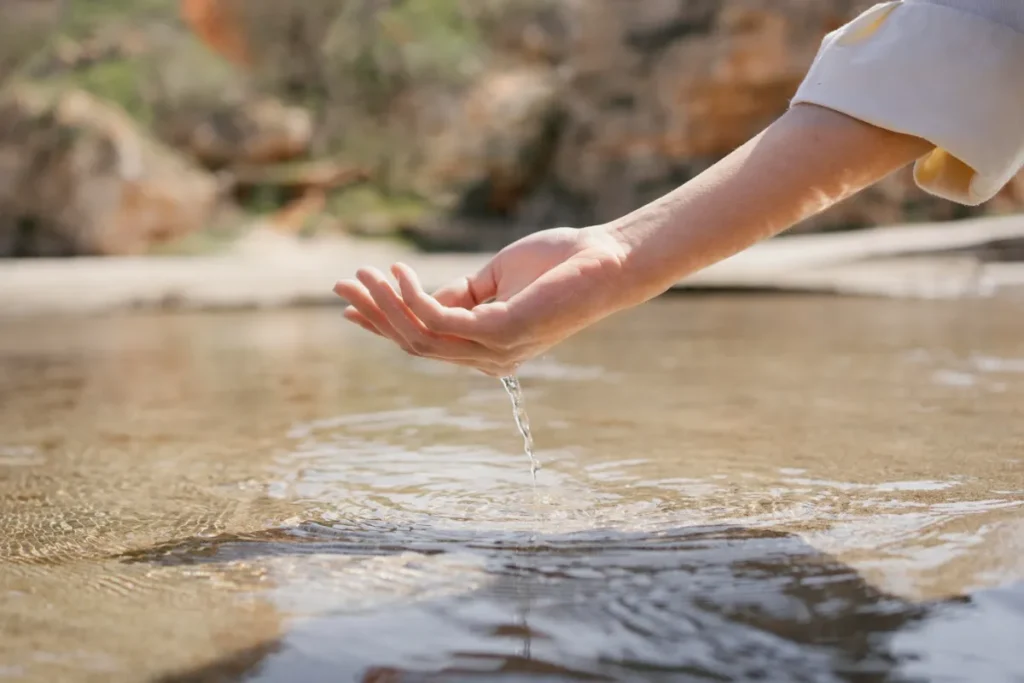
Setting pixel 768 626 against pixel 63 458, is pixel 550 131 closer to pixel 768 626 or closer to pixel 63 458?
pixel 63 458

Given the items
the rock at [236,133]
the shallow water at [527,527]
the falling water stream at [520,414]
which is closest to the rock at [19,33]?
the rock at [236,133]

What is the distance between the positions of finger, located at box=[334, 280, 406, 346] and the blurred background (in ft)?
23.5

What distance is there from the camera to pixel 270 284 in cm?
574

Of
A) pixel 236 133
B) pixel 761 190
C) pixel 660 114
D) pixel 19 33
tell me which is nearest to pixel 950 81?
pixel 761 190

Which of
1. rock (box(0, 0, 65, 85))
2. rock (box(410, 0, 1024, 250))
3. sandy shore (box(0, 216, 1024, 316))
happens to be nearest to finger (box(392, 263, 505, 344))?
sandy shore (box(0, 216, 1024, 316))

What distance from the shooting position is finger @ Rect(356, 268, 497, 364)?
1.29 meters

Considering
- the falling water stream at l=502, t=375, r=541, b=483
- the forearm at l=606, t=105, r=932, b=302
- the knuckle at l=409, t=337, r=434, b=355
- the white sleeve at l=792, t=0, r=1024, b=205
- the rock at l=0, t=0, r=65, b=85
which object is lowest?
the falling water stream at l=502, t=375, r=541, b=483

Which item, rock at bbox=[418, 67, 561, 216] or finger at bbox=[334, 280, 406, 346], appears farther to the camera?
rock at bbox=[418, 67, 561, 216]

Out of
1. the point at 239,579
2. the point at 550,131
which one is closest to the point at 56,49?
the point at 550,131

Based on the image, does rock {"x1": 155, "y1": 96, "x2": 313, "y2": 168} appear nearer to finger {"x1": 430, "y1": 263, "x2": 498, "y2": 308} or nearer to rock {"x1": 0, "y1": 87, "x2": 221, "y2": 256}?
Result: rock {"x1": 0, "y1": 87, "x2": 221, "y2": 256}

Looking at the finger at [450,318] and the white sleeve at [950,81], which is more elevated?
the white sleeve at [950,81]

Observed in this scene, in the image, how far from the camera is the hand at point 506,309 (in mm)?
1269

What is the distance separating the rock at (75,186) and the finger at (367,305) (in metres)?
8.23

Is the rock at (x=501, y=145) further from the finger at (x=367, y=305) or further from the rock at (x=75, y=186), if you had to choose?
the finger at (x=367, y=305)
